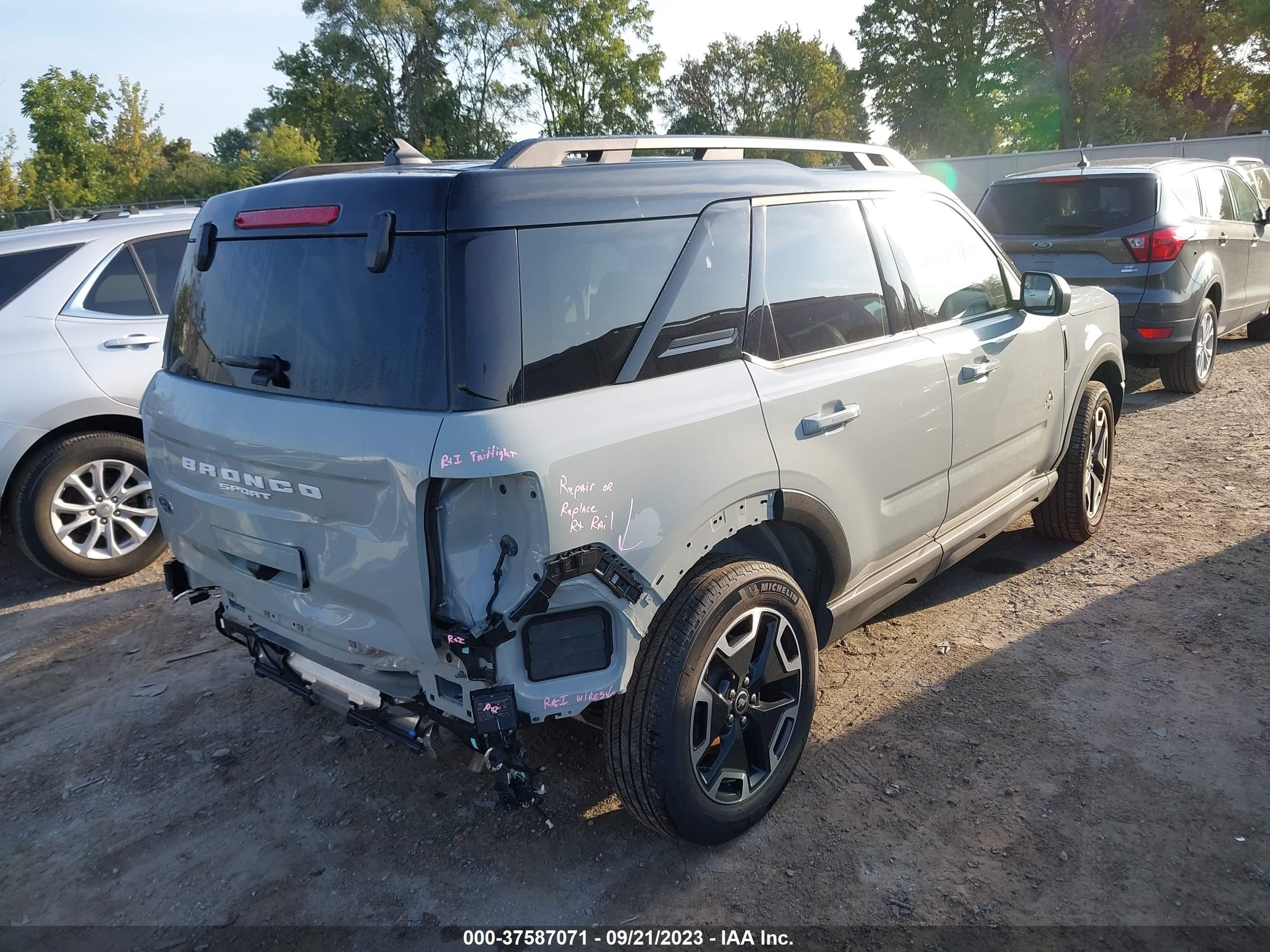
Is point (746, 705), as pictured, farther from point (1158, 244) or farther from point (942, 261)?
point (1158, 244)

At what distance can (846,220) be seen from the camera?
133 inches

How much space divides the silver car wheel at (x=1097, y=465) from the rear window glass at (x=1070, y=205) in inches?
136

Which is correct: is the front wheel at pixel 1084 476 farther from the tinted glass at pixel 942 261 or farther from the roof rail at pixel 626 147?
the roof rail at pixel 626 147

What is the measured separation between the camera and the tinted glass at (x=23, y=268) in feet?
16.8

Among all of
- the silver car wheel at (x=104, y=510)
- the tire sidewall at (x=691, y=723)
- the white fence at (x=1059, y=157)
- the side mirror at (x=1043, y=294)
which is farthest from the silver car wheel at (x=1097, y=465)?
the white fence at (x=1059, y=157)

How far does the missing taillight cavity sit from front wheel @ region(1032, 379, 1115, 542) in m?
3.88

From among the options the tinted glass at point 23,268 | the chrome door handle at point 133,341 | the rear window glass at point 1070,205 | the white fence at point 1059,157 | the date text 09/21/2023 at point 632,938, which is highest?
the white fence at point 1059,157

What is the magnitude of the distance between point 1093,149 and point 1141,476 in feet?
60.5

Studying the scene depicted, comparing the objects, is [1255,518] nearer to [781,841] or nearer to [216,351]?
[781,841]

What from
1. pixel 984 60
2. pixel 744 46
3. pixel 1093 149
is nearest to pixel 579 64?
pixel 744 46

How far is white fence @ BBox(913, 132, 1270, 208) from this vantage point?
20.1 m

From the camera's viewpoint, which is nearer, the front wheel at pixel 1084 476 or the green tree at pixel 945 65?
the front wheel at pixel 1084 476

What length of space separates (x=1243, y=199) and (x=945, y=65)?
38.9 m

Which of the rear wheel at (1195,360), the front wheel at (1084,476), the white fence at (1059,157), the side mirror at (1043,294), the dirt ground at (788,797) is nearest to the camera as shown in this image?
the dirt ground at (788,797)
